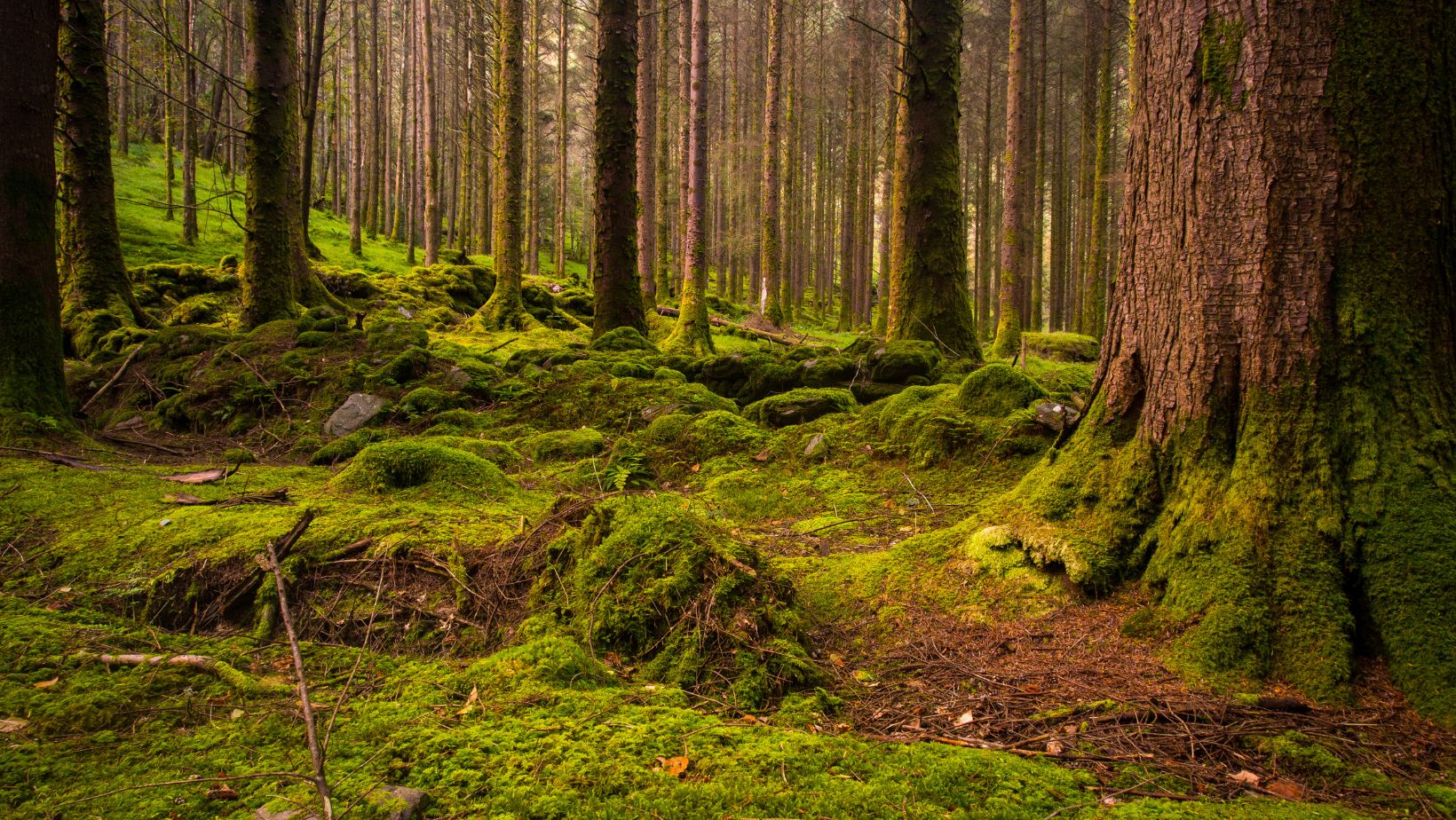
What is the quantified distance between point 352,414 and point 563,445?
276 centimetres

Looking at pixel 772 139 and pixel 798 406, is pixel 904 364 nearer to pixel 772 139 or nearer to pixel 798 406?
pixel 798 406

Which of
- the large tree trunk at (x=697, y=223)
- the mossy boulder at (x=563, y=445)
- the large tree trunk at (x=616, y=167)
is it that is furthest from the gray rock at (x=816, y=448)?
the large tree trunk at (x=697, y=223)

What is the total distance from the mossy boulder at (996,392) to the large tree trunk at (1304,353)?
2572mm

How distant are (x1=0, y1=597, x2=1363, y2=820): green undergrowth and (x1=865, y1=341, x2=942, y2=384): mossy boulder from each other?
17.8 feet

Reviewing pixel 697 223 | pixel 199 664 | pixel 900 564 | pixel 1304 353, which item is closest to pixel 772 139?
pixel 697 223

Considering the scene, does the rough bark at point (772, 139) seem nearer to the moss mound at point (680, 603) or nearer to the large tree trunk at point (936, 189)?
the large tree trunk at point (936, 189)

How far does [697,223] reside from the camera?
41.7 ft

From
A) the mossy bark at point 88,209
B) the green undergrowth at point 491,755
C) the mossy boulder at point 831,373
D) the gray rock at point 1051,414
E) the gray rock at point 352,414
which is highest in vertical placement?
the mossy bark at point 88,209

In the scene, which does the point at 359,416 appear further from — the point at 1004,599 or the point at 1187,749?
the point at 1187,749

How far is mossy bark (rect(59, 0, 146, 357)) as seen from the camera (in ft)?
29.1

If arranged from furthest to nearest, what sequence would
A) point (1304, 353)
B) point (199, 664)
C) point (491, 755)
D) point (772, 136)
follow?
point (772, 136), point (1304, 353), point (199, 664), point (491, 755)

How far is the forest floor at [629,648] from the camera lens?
182 cm

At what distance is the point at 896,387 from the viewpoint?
7.33 m

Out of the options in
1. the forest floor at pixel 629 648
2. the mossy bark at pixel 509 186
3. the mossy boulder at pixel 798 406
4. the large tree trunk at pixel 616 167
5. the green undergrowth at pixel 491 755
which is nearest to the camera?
the green undergrowth at pixel 491 755
